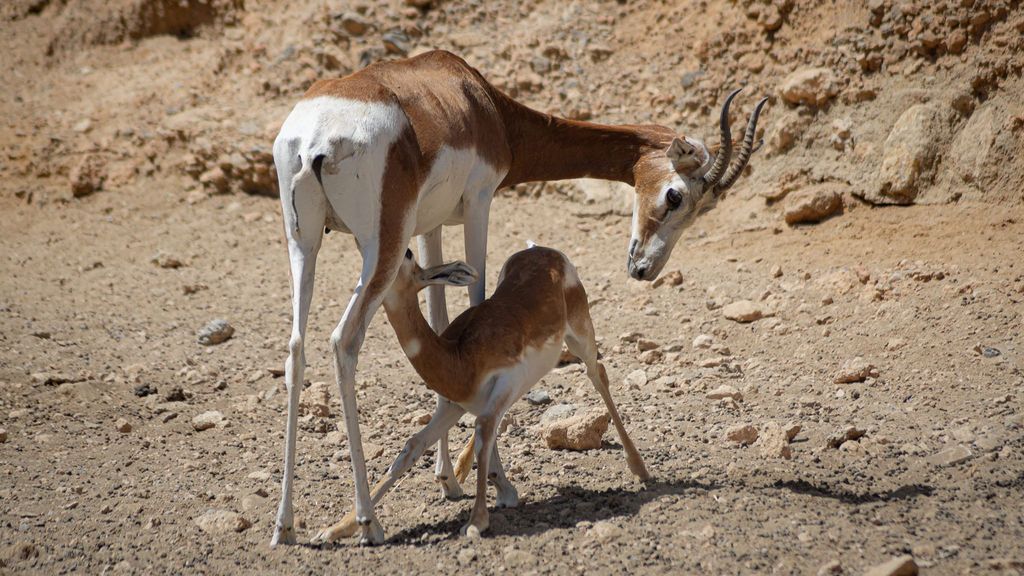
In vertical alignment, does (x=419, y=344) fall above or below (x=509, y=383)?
above

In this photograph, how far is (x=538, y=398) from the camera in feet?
27.2

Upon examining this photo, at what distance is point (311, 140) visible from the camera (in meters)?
5.62

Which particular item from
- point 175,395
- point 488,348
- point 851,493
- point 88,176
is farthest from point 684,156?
point 88,176

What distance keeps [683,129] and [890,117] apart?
2632 mm

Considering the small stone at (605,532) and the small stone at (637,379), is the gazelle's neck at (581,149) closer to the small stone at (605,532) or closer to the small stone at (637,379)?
the small stone at (637,379)

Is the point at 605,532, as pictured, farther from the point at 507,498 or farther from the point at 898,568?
the point at 898,568

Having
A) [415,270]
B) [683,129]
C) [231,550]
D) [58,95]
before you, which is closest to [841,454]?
[415,270]

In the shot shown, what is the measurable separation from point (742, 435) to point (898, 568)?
2.47 metres

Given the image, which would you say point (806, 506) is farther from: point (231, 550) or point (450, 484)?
point (231, 550)

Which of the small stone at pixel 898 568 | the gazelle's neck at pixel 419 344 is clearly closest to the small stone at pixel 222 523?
the gazelle's neck at pixel 419 344

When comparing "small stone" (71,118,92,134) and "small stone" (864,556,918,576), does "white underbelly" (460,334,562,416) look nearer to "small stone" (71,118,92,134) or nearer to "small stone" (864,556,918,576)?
"small stone" (864,556,918,576)

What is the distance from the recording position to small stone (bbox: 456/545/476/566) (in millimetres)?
5348

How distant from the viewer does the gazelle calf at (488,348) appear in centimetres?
562

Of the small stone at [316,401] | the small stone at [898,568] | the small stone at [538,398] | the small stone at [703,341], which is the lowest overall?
the small stone at [316,401]
